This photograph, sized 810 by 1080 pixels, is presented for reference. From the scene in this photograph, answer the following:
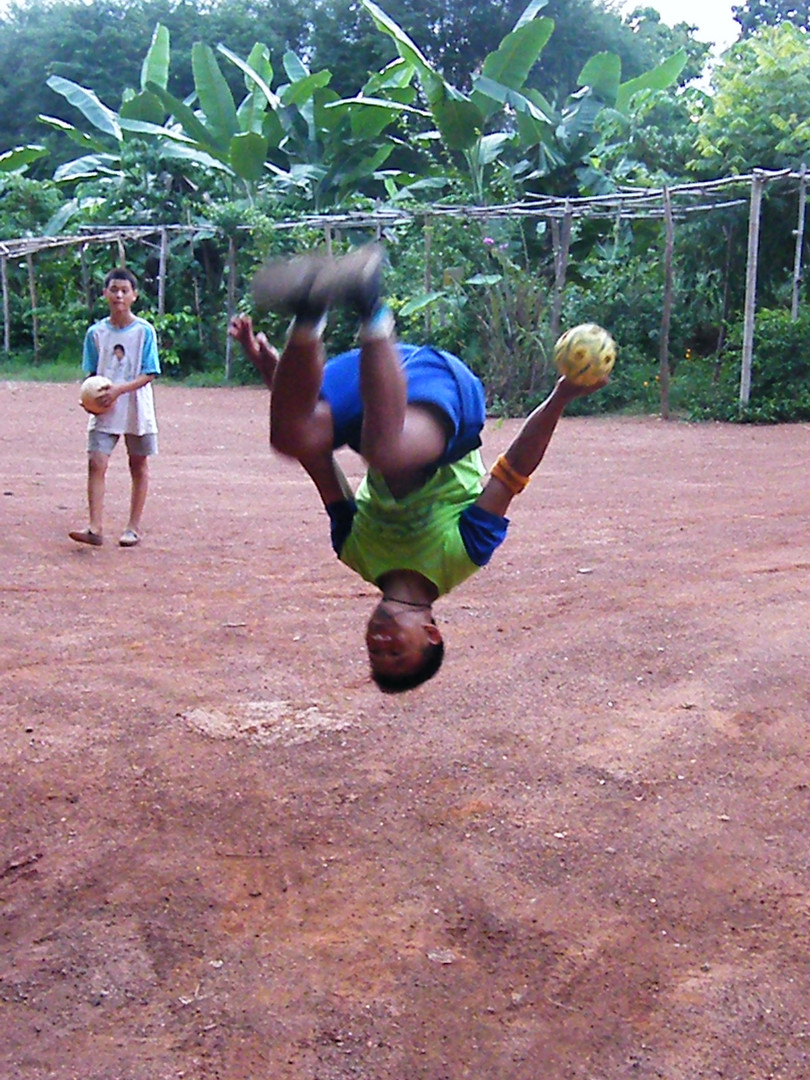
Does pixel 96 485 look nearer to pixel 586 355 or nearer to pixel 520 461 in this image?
pixel 520 461

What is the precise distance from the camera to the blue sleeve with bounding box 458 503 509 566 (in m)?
3.72

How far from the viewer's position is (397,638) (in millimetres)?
3650

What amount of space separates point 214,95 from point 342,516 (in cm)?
1794

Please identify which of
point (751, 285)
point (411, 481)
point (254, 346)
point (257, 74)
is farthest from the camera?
point (257, 74)

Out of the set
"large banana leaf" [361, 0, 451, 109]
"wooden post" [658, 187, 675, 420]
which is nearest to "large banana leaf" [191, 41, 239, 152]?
"large banana leaf" [361, 0, 451, 109]

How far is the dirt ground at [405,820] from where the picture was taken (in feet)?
11.2

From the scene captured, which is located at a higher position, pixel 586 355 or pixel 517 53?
pixel 517 53

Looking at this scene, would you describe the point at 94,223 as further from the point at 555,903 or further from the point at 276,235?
the point at 555,903

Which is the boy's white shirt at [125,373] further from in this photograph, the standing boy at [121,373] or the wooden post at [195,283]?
the wooden post at [195,283]

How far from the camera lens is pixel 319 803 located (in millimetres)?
4633

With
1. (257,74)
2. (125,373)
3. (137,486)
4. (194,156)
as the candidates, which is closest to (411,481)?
(125,373)

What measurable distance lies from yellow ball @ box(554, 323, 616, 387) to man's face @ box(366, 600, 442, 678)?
2.91ft

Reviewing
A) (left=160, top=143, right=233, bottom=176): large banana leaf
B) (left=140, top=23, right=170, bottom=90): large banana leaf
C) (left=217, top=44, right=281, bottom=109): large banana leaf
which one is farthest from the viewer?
(left=140, top=23, right=170, bottom=90): large banana leaf

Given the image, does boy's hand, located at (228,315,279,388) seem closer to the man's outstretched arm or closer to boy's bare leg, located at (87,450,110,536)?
the man's outstretched arm
